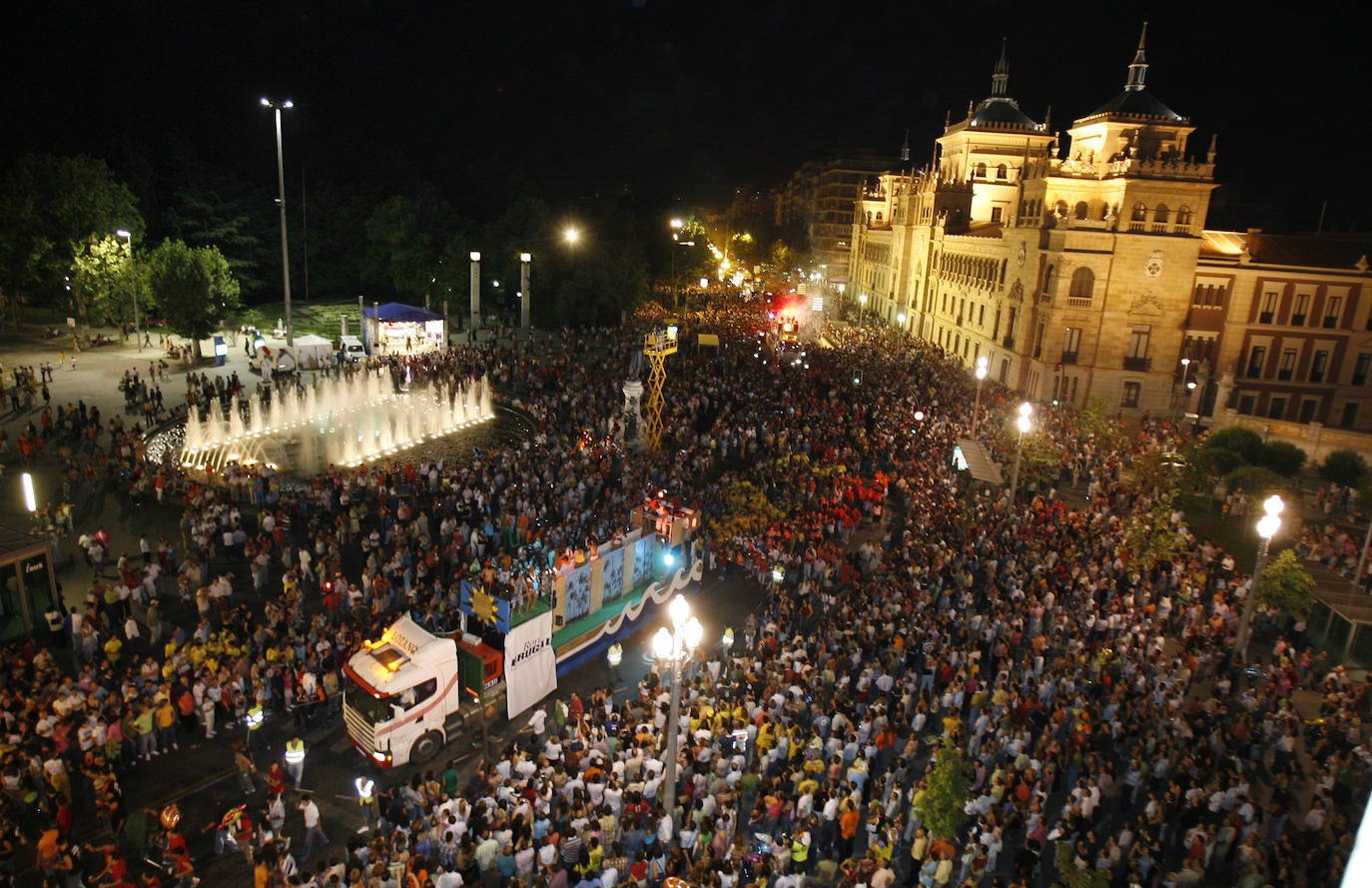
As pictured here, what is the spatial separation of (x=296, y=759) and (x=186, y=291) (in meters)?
35.4

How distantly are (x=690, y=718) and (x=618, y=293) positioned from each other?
4613cm

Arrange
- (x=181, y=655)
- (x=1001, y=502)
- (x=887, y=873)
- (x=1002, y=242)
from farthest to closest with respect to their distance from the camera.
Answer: (x=1002, y=242) < (x=1001, y=502) < (x=181, y=655) < (x=887, y=873)

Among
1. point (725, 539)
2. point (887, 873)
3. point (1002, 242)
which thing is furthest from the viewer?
point (1002, 242)

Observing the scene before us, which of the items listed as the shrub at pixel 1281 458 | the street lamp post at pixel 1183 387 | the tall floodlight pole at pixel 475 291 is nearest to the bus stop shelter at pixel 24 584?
the shrub at pixel 1281 458

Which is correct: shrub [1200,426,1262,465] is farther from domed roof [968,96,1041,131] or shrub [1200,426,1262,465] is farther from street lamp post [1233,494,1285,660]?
domed roof [968,96,1041,131]

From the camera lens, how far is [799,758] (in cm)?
1318

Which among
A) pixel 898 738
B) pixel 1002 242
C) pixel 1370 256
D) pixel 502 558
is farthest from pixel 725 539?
pixel 1370 256

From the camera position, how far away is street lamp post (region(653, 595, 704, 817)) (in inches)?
441

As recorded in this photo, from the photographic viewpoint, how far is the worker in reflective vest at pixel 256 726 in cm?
1370

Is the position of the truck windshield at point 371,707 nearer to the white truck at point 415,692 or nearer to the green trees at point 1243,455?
the white truck at point 415,692

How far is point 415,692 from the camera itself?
1358cm

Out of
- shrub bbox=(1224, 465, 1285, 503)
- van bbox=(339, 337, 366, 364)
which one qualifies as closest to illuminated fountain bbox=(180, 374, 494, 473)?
van bbox=(339, 337, 366, 364)

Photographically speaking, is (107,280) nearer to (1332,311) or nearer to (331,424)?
(331,424)

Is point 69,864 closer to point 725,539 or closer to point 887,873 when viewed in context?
point 887,873
